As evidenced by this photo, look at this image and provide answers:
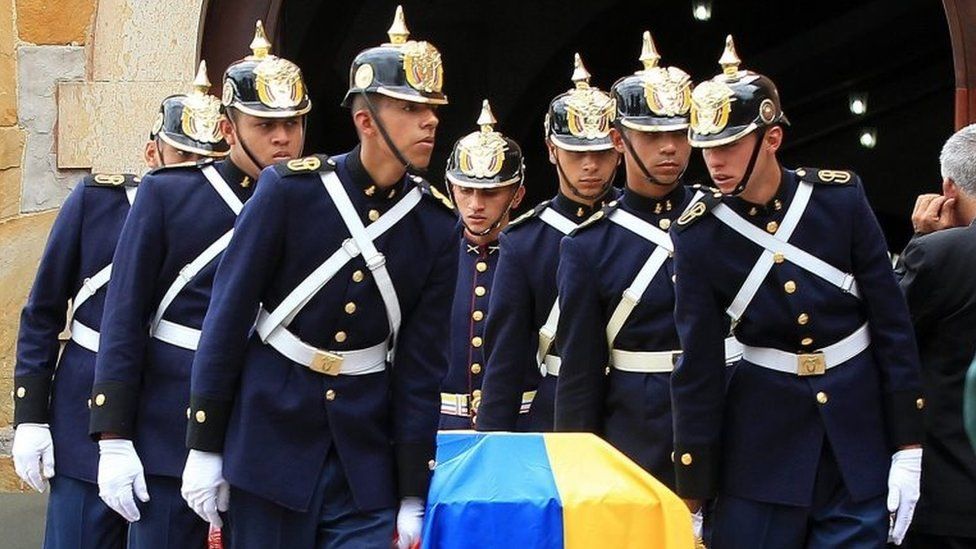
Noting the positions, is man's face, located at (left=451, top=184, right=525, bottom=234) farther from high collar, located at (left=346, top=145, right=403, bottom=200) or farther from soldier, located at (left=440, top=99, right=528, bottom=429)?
high collar, located at (left=346, top=145, right=403, bottom=200)

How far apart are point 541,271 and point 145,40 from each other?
2.09m

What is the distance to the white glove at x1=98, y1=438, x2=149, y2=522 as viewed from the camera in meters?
5.90

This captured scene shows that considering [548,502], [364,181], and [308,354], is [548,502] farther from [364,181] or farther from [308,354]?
[364,181]

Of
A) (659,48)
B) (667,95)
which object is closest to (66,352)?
(667,95)

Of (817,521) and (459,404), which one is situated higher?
(817,521)

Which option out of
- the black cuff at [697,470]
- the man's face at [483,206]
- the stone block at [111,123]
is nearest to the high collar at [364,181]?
the black cuff at [697,470]

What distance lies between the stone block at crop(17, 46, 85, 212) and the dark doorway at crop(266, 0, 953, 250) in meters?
5.35

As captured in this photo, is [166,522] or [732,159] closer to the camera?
[732,159]

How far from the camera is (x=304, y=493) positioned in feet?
17.7

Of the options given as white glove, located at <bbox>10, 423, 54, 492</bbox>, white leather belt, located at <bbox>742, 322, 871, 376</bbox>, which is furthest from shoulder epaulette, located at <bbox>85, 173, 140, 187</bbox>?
white leather belt, located at <bbox>742, 322, 871, 376</bbox>

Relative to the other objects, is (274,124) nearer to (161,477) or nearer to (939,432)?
(161,477)

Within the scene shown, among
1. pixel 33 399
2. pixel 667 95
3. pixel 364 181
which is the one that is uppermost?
pixel 667 95

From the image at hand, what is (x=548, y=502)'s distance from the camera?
5352 millimetres

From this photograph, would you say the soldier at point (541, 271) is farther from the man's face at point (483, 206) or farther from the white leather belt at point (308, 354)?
the white leather belt at point (308, 354)
